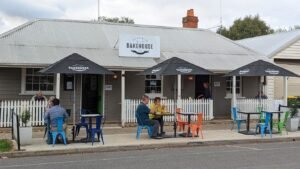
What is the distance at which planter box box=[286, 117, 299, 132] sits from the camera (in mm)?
17016

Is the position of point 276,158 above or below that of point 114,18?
below

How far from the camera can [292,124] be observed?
17.0 m

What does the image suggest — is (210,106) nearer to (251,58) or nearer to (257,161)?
(251,58)

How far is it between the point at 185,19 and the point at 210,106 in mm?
8154

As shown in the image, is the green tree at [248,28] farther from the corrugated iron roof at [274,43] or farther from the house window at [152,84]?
the house window at [152,84]

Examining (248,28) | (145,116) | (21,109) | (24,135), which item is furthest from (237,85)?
(248,28)

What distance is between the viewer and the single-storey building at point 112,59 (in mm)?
17609

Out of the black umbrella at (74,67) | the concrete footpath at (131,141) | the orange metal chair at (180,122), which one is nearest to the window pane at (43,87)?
the concrete footpath at (131,141)

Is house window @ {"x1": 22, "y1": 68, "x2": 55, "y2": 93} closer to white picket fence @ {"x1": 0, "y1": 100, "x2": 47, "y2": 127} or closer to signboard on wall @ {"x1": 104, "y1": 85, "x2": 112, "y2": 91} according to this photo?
white picket fence @ {"x1": 0, "y1": 100, "x2": 47, "y2": 127}

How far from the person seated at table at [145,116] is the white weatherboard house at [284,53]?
10.7 metres

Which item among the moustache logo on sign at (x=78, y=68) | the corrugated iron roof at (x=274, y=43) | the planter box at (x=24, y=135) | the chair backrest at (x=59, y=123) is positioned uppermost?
the corrugated iron roof at (x=274, y=43)

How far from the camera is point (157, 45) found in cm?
1928

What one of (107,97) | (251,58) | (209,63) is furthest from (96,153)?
(251,58)

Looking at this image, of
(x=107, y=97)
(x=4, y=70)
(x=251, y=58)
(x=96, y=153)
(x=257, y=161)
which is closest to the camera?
(x=257, y=161)
